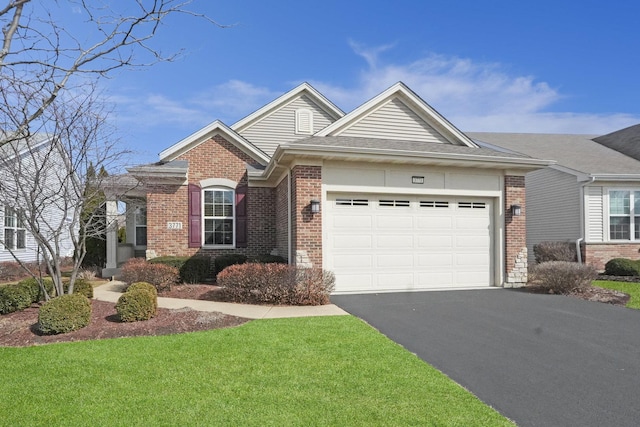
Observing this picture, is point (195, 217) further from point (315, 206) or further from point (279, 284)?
point (279, 284)

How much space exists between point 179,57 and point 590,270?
1134cm

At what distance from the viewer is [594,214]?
15.4 metres

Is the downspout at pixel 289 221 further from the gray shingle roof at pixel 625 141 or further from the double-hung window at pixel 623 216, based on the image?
the gray shingle roof at pixel 625 141

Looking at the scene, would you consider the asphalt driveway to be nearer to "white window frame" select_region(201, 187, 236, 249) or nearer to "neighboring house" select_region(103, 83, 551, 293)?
"neighboring house" select_region(103, 83, 551, 293)

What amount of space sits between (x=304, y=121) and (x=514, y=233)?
10.4 m

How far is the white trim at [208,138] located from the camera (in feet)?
46.6

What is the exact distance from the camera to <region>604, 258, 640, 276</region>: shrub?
13609 mm

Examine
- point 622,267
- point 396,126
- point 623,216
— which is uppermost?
point 396,126

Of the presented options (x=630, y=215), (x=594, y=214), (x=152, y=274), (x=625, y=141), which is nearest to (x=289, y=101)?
(x=152, y=274)

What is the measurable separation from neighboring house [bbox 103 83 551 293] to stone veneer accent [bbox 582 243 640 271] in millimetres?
5322

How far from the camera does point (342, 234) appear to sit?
10.5m

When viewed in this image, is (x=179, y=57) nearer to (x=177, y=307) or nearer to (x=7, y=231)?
(x=177, y=307)

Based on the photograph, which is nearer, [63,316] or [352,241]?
[63,316]

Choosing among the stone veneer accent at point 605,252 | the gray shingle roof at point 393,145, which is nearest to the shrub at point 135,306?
the gray shingle roof at point 393,145
